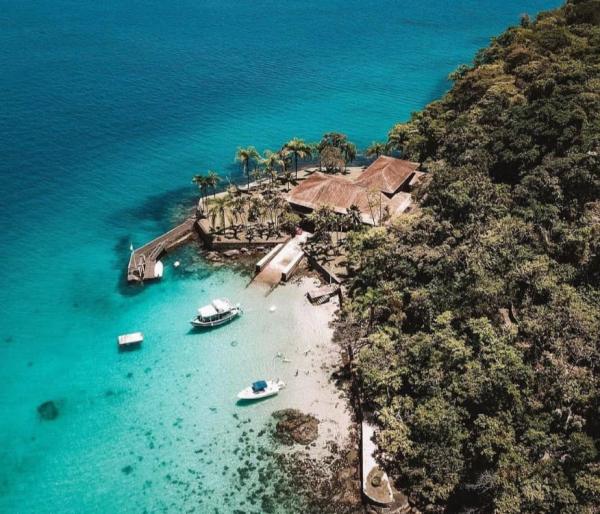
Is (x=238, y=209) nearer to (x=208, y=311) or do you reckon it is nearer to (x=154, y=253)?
(x=154, y=253)

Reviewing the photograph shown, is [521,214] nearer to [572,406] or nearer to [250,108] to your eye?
[572,406]

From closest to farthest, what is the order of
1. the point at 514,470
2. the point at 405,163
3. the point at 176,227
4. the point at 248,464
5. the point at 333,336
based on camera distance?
the point at 514,470 → the point at 248,464 → the point at 333,336 → the point at 176,227 → the point at 405,163

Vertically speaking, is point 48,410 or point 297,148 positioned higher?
point 297,148

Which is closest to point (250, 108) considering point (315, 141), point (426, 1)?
point (315, 141)

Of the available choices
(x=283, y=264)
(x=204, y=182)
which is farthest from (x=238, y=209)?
(x=283, y=264)

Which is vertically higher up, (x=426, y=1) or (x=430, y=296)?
(x=426, y=1)

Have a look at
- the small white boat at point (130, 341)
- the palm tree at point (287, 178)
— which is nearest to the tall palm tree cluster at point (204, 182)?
the palm tree at point (287, 178)

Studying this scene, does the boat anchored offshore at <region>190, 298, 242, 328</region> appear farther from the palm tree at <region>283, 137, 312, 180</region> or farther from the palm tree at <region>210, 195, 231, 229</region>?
the palm tree at <region>283, 137, 312, 180</region>

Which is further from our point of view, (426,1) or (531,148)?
(426,1)
